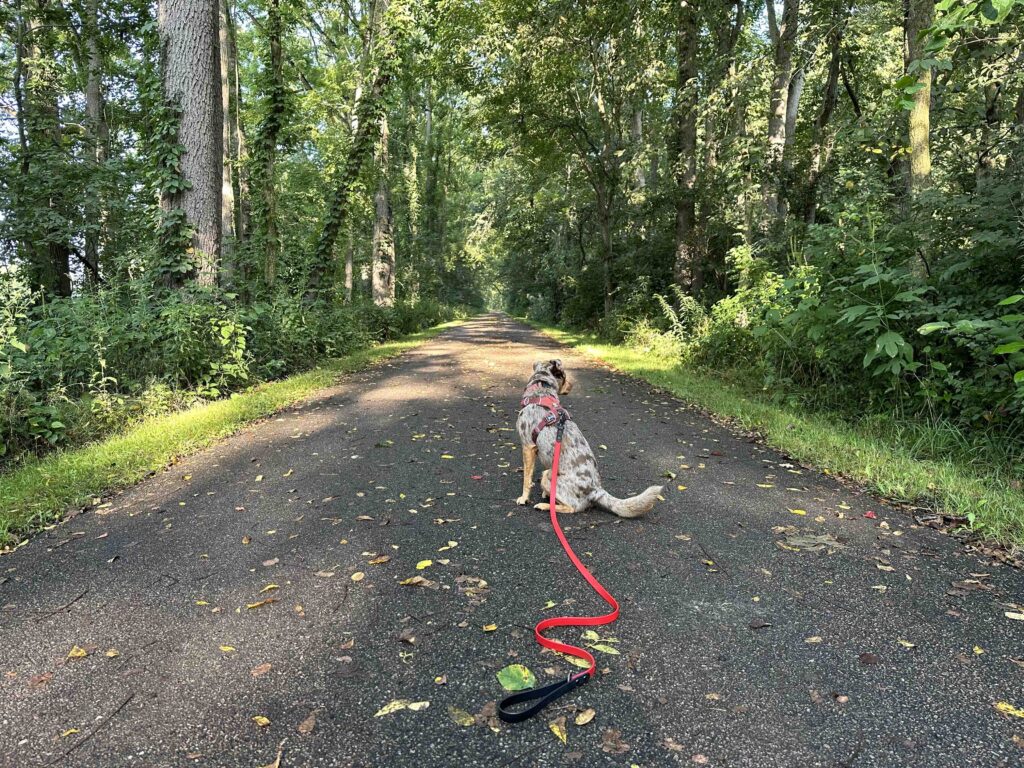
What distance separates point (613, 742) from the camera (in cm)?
195

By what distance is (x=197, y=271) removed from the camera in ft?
29.0

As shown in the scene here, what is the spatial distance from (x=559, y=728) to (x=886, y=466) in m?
4.48

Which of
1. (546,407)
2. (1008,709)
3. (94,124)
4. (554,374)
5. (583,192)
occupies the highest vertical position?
(583,192)

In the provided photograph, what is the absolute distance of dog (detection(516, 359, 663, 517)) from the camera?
153 inches

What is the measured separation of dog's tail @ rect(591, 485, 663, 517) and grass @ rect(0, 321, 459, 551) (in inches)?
168

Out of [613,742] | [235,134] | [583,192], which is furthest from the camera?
[583,192]

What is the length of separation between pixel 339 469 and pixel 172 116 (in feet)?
24.4

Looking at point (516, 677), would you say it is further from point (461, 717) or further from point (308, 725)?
point (308, 725)

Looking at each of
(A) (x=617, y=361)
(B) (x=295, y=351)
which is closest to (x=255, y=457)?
(B) (x=295, y=351)

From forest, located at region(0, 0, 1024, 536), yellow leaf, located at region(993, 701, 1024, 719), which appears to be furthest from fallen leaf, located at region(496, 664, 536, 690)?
forest, located at region(0, 0, 1024, 536)

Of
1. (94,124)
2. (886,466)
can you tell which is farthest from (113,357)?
(94,124)

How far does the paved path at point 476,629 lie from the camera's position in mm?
1963

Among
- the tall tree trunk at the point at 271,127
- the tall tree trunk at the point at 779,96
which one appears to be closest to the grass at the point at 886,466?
the tall tree trunk at the point at 779,96

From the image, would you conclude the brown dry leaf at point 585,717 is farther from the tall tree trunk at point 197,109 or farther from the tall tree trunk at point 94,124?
the tall tree trunk at point 94,124
